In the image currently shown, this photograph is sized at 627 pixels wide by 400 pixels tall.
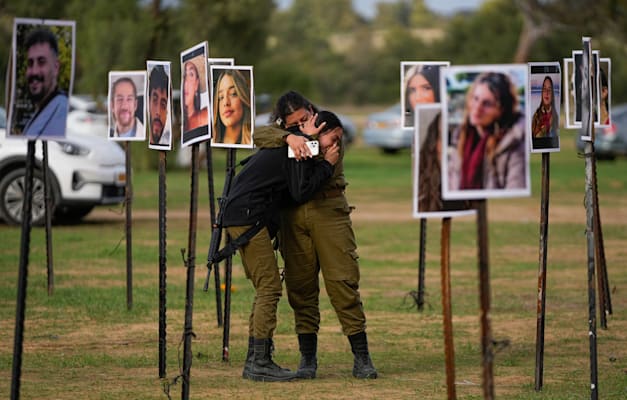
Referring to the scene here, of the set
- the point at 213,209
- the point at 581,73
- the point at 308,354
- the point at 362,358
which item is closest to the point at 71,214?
the point at 213,209

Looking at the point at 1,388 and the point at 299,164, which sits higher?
the point at 299,164

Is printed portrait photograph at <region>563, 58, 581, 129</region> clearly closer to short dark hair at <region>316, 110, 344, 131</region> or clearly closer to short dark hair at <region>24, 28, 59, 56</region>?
short dark hair at <region>316, 110, 344, 131</region>

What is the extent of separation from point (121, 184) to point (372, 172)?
1579 cm

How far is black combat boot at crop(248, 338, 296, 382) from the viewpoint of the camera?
9.31m

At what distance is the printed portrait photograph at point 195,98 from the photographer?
899 cm

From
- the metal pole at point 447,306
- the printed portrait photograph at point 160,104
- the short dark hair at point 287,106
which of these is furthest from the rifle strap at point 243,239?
the metal pole at point 447,306

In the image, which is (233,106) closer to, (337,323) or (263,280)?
(263,280)

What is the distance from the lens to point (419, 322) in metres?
12.3

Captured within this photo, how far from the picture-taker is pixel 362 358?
372 inches

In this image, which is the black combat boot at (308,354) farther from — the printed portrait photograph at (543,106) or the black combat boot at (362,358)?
the printed portrait photograph at (543,106)

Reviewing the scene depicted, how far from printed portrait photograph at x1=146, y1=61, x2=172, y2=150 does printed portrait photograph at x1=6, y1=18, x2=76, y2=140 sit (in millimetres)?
2708

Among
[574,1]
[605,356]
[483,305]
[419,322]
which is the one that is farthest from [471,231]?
[574,1]

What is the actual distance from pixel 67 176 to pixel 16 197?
77cm

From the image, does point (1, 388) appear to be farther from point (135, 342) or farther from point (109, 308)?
point (109, 308)
